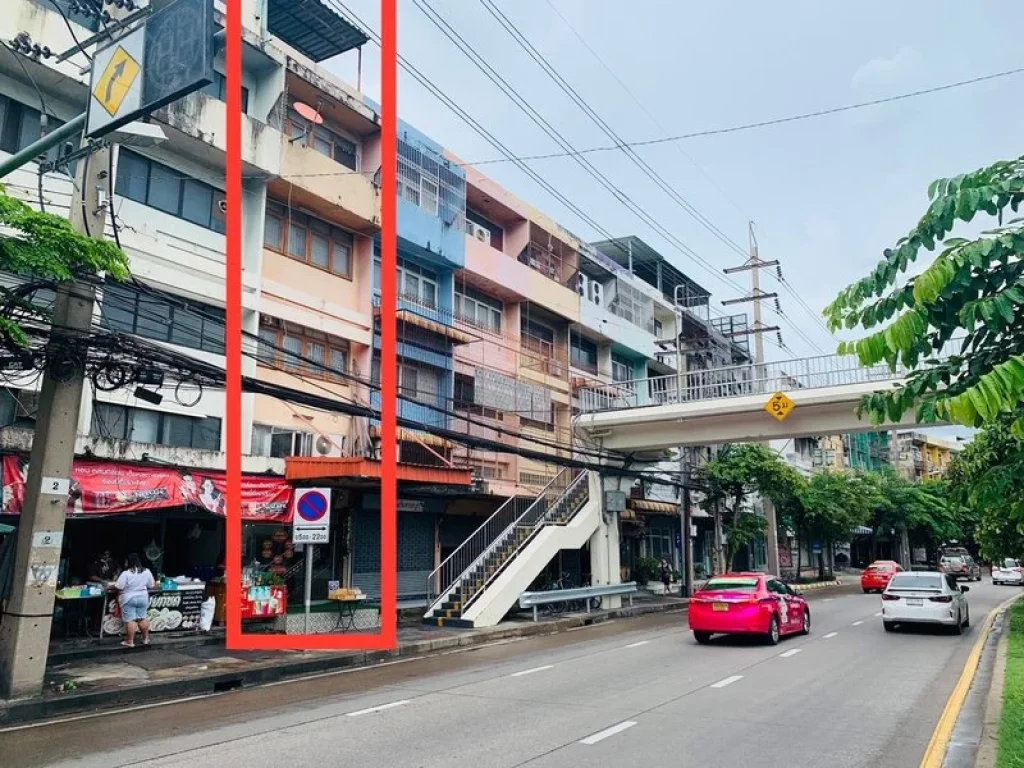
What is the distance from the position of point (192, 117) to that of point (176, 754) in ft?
45.6

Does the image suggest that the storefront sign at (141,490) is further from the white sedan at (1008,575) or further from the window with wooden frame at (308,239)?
the white sedan at (1008,575)

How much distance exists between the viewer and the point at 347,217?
72.3ft

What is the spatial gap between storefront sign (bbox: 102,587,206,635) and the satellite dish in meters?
12.0

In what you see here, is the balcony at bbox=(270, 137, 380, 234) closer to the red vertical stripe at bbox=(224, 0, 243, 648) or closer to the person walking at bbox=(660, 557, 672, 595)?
the red vertical stripe at bbox=(224, 0, 243, 648)

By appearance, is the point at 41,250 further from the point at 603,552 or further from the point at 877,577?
the point at 877,577

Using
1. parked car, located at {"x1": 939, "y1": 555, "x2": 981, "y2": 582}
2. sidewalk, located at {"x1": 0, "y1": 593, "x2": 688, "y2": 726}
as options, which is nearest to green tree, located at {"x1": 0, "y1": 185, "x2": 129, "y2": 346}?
sidewalk, located at {"x1": 0, "y1": 593, "x2": 688, "y2": 726}

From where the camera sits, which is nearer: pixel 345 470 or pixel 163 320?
pixel 163 320

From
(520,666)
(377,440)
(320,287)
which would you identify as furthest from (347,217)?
(520,666)

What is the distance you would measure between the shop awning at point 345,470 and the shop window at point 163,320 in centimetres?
315

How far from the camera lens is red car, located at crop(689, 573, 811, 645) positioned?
16.6 meters

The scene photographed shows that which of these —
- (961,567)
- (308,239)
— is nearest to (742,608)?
(308,239)

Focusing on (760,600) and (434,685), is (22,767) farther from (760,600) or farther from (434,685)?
(760,600)

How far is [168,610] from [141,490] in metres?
2.72

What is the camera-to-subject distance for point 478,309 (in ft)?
94.3
